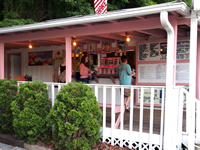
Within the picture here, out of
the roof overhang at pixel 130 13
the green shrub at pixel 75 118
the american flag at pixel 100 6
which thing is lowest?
the green shrub at pixel 75 118

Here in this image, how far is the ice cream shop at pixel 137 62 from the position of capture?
3.83 metres

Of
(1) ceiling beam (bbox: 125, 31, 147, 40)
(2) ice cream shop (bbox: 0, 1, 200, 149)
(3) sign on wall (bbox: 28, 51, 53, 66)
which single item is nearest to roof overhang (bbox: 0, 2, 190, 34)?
(2) ice cream shop (bbox: 0, 1, 200, 149)

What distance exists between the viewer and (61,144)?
13.6 ft

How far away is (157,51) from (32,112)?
14.4 ft

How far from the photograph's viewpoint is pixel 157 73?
6.86 metres

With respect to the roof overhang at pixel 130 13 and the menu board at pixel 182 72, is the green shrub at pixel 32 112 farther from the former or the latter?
the menu board at pixel 182 72

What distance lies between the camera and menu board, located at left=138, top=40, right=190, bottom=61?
642 cm

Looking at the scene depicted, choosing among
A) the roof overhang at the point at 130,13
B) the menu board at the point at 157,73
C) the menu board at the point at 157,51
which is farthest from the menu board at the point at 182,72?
the roof overhang at the point at 130,13

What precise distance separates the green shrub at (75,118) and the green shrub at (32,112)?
1.72 ft

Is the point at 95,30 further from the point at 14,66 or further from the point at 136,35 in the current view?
the point at 14,66

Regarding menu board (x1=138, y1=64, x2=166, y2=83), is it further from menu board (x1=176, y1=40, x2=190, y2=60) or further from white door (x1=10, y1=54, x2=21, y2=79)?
white door (x1=10, y1=54, x2=21, y2=79)

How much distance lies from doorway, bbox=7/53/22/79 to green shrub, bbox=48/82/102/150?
7.84m

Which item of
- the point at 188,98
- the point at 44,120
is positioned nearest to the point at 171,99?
the point at 188,98

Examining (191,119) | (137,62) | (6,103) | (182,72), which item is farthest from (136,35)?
(6,103)
